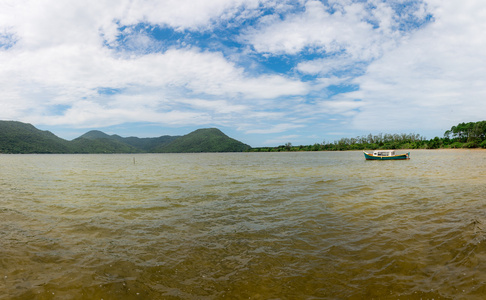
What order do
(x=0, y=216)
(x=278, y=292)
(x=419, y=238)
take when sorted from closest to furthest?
(x=278, y=292), (x=419, y=238), (x=0, y=216)

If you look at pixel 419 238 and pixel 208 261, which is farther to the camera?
pixel 419 238

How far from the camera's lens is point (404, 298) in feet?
16.1

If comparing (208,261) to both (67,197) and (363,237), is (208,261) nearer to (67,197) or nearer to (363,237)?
(363,237)

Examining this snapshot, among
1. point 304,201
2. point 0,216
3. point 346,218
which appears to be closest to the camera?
point 346,218

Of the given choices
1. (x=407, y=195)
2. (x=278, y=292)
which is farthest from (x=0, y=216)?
(x=407, y=195)

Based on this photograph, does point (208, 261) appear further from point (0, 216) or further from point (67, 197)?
point (67, 197)

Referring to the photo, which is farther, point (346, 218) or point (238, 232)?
point (346, 218)

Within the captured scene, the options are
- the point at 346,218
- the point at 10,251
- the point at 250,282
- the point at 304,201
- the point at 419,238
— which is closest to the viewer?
the point at 250,282

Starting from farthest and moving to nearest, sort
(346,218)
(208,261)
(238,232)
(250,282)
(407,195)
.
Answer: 1. (407,195)
2. (346,218)
3. (238,232)
4. (208,261)
5. (250,282)

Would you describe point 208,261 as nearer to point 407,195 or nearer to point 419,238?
point 419,238

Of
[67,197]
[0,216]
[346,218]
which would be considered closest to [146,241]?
[346,218]

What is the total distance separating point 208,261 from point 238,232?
102 inches

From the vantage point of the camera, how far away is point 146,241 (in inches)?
329

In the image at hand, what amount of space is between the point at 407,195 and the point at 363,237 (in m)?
10.1
